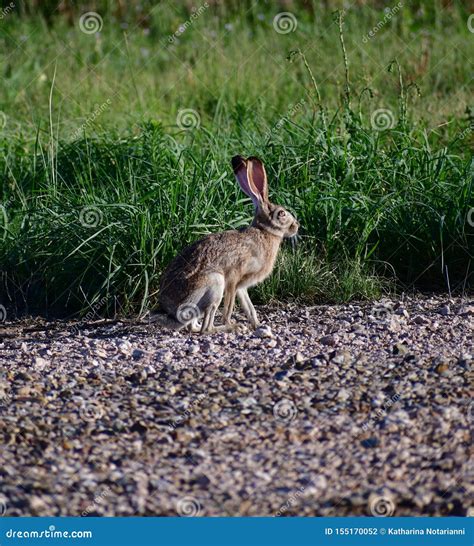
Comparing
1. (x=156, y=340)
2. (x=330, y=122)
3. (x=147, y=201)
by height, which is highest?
(x=330, y=122)

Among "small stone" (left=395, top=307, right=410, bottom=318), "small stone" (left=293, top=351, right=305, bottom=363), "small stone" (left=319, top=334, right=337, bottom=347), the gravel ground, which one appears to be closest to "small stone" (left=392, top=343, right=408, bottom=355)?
the gravel ground

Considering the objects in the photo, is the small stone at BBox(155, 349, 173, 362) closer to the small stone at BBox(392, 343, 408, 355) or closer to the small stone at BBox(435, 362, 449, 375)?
the small stone at BBox(392, 343, 408, 355)

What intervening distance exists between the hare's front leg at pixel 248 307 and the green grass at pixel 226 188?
0.57 m

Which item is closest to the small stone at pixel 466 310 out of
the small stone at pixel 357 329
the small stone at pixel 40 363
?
the small stone at pixel 357 329

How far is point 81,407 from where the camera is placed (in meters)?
5.12

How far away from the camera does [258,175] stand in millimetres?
6762

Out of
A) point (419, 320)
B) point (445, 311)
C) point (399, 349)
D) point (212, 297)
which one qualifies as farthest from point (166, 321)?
point (445, 311)

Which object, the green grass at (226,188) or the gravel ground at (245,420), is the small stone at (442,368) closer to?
the gravel ground at (245,420)

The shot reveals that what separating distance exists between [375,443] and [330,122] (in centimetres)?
421

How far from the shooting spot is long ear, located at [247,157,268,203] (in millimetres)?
6680

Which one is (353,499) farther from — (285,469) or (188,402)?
(188,402)

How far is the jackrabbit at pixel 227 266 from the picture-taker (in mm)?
6449

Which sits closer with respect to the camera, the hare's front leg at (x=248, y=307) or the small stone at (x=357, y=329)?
the small stone at (x=357, y=329)

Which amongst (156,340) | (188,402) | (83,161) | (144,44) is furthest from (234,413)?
(144,44)
